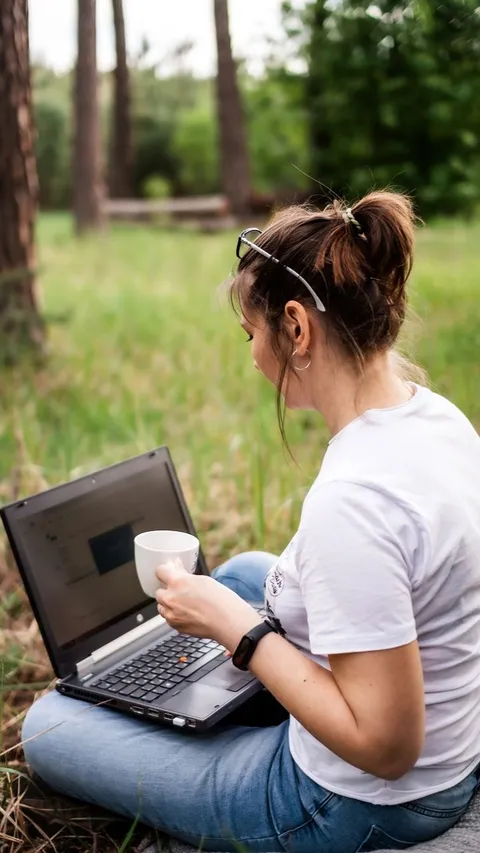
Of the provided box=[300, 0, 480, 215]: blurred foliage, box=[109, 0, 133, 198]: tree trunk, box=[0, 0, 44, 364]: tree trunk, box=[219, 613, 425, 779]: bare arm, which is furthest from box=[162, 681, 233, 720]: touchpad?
box=[109, 0, 133, 198]: tree trunk

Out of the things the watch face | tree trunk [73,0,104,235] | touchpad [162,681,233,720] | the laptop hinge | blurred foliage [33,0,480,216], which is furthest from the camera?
tree trunk [73,0,104,235]

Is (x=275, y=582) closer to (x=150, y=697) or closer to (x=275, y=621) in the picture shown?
(x=275, y=621)

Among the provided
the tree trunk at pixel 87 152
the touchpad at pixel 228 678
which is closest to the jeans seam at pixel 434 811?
the touchpad at pixel 228 678

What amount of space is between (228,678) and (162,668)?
5.8 inches

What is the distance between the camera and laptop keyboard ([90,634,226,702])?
6.28 ft

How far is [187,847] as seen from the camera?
1.73 metres

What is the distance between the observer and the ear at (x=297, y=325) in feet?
4.90

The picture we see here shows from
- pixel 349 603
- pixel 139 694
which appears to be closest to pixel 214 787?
pixel 139 694

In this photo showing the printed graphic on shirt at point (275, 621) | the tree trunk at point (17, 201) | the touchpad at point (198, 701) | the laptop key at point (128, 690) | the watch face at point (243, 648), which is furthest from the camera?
the tree trunk at point (17, 201)

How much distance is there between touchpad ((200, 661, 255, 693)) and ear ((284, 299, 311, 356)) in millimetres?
749

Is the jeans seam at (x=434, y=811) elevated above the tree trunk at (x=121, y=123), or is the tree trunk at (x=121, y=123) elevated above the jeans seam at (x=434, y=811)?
the jeans seam at (x=434, y=811)

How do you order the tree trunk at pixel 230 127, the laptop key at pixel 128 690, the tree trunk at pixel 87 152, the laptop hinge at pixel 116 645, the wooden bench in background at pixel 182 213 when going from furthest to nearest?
the wooden bench in background at pixel 182 213, the tree trunk at pixel 87 152, the tree trunk at pixel 230 127, the laptop hinge at pixel 116 645, the laptop key at pixel 128 690

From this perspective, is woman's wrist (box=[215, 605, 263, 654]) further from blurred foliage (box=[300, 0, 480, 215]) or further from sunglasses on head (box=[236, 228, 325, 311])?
blurred foliage (box=[300, 0, 480, 215])

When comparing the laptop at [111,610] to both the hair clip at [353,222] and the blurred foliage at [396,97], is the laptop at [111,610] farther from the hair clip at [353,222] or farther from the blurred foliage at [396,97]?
the blurred foliage at [396,97]
